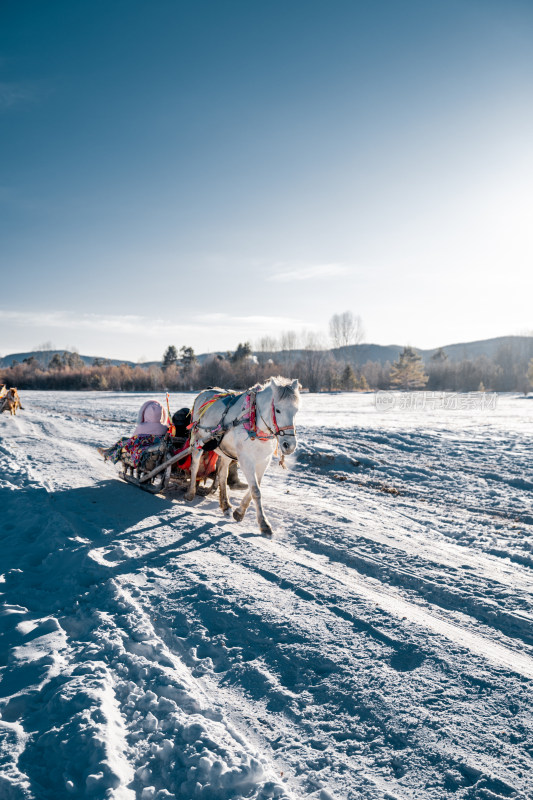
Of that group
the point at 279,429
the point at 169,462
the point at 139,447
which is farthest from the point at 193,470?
the point at 279,429

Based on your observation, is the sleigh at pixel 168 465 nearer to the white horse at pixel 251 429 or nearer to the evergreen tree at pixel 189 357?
the white horse at pixel 251 429

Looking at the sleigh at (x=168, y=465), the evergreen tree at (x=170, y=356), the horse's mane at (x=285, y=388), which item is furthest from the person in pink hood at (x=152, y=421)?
the evergreen tree at (x=170, y=356)

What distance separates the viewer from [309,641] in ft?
11.0

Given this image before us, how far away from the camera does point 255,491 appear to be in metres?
5.85

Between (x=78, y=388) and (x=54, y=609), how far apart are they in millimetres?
81225

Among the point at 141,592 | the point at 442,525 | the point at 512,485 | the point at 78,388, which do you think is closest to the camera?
the point at 141,592

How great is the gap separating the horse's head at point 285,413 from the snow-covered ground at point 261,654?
131cm

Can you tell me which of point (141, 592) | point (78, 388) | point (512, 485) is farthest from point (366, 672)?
point (78, 388)

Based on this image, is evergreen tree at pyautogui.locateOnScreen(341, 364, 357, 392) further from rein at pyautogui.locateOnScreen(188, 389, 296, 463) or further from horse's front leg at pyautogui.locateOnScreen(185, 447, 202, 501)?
rein at pyautogui.locateOnScreen(188, 389, 296, 463)

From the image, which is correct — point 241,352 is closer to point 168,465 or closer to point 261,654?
point 168,465

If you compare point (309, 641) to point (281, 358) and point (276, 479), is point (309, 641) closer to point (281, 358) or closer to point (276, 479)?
point (276, 479)

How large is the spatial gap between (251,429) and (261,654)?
9.91ft

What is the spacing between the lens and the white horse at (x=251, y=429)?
17.7ft

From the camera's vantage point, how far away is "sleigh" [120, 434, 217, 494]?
7.38m
